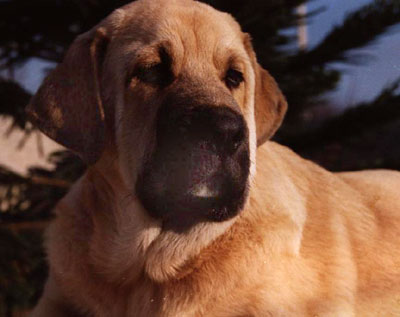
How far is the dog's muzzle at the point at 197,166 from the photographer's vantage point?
1860 millimetres

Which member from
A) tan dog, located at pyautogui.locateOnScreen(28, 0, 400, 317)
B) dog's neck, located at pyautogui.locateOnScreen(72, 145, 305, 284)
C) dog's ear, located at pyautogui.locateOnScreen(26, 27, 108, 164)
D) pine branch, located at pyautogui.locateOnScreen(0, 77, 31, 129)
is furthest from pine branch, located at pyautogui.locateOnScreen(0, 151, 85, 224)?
dog's ear, located at pyautogui.locateOnScreen(26, 27, 108, 164)

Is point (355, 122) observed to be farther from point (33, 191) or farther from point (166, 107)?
point (166, 107)

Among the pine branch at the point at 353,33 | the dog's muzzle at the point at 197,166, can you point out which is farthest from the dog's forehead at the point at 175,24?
the pine branch at the point at 353,33

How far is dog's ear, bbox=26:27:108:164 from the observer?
2201 mm

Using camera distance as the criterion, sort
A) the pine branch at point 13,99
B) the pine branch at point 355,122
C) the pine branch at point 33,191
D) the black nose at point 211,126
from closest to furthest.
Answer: the black nose at point 211,126 → the pine branch at point 33,191 → the pine branch at point 13,99 → the pine branch at point 355,122

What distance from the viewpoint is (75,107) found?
224 cm

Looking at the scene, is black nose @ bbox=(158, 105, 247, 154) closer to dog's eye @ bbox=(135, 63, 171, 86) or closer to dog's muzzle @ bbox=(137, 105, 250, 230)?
dog's muzzle @ bbox=(137, 105, 250, 230)

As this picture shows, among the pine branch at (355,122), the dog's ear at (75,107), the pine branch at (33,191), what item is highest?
the dog's ear at (75,107)

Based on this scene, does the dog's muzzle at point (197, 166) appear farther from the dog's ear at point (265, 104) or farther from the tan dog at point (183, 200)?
the dog's ear at point (265, 104)

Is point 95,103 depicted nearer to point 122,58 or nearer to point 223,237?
point 122,58

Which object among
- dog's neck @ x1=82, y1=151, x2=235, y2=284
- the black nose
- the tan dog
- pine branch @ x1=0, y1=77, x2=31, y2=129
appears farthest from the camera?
pine branch @ x1=0, y1=77, x2=31, y2=129

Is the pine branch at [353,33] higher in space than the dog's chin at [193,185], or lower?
lower

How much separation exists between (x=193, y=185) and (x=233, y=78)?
703mm

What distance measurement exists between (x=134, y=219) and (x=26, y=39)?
2878 millimetres
